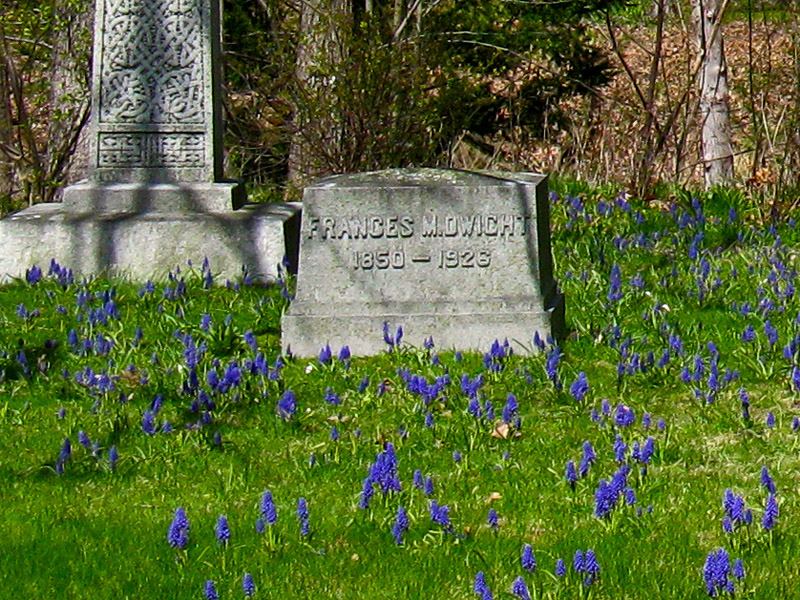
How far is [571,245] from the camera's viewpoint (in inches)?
385

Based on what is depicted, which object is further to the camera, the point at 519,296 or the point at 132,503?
the point at 519,296

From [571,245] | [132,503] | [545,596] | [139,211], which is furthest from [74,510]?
[571,245]

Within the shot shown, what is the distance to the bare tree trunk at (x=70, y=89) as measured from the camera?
12.3 metres

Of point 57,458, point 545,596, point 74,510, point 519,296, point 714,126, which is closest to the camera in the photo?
point 545,596

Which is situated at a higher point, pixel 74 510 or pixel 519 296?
pixel 519 296

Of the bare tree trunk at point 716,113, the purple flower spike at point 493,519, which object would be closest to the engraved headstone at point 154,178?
the purple flower spike at point 493,519

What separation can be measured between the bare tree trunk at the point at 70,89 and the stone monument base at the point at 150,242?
9.67 ft

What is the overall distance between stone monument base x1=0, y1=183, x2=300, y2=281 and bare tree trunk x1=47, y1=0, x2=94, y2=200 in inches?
116

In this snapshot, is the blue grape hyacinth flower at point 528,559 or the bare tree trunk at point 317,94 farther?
the bare tree trunk at point 317,94

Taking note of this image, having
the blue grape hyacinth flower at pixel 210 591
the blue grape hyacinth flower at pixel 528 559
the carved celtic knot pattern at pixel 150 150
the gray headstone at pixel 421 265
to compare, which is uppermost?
the carved celtic knot pattern at pixel 150 150

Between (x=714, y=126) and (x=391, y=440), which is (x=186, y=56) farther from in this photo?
(x=714, y=126)

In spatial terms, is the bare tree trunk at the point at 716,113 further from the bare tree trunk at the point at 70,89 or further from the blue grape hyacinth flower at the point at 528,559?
the blue grape hyacinth flower at the point at 528,559

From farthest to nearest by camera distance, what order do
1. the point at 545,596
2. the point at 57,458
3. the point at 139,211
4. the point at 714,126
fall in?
the point at 714,126 → the point at 139,211 → the point at 57,458 → the point at 545,596

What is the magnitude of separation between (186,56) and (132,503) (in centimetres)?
466
